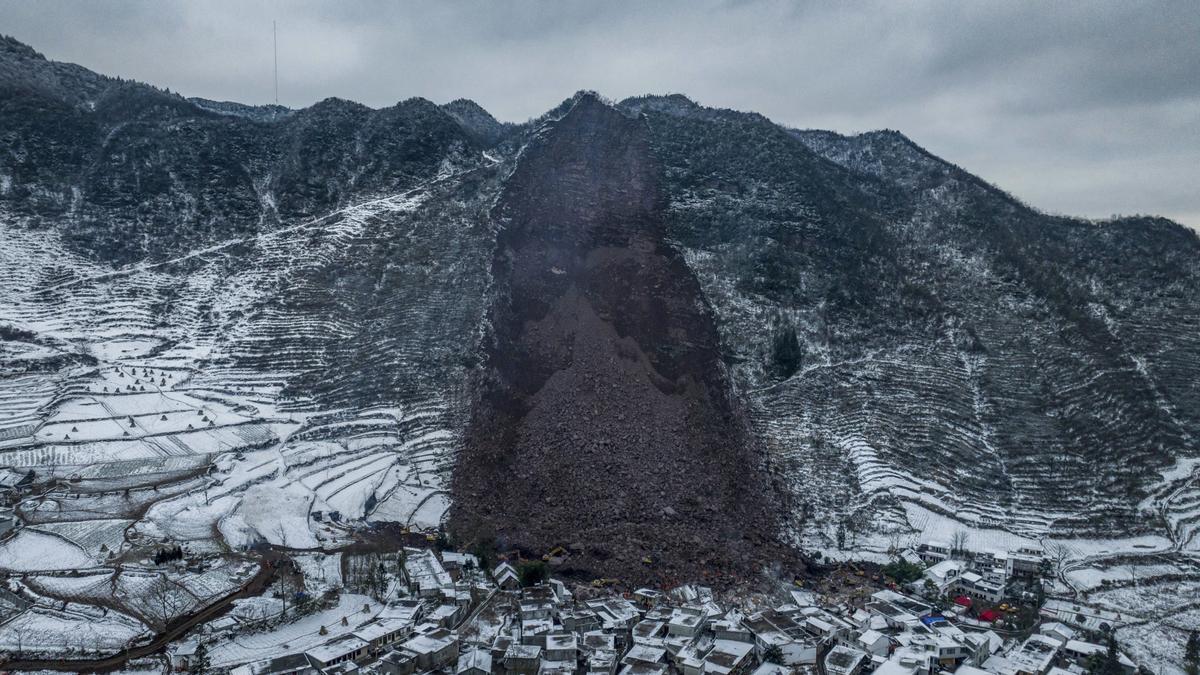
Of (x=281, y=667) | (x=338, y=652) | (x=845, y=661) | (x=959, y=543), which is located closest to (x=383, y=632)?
(x=338, y=652)

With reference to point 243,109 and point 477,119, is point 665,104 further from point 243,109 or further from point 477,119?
point 243,109

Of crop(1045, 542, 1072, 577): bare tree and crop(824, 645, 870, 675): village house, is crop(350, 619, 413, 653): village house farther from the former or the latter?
crop(1045, 542, 1072, 577): bare tree

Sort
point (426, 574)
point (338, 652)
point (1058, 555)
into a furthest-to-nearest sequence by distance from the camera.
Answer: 1. point (1058, 555)
2. point (426, 574)
3. point (338, 652)

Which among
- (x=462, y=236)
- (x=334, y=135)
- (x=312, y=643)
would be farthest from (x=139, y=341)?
(x=312, y=643)

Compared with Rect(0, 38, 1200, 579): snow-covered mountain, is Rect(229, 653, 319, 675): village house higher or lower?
lower

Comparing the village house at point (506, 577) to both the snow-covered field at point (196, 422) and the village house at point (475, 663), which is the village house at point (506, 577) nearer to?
the village house at point (475, 663)

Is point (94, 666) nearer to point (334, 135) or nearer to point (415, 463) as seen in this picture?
point (415, 463)

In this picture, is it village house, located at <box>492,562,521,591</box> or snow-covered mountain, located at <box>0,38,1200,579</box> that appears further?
snow-covered mountain, located at <box>0,38,1200,579</box>

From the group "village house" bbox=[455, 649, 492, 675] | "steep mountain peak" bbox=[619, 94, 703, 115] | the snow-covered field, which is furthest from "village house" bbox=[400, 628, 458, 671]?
"steep mountain peak" bbox=[619, 94, 703, 115]
